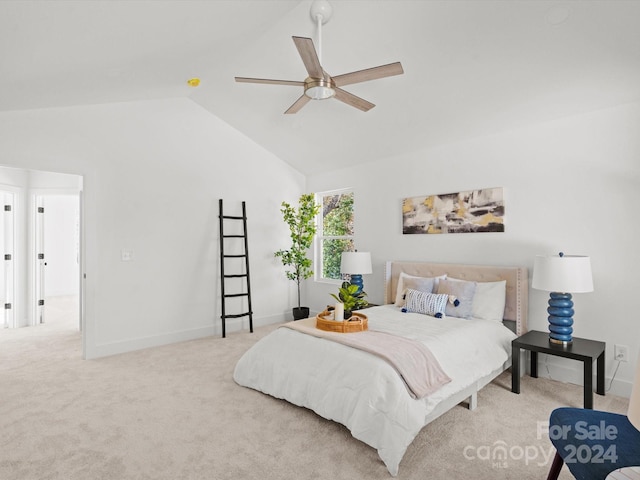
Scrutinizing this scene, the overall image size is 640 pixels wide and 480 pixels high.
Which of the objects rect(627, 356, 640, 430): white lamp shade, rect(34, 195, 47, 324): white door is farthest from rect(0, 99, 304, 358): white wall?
rect(627, 356, 640, 430): white lamp shade

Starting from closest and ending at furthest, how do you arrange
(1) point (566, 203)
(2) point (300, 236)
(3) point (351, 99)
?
(3) point (351, 99) → (1) point (566, 203) → (2) point (300, 236)

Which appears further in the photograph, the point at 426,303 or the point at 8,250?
the point at 8,250

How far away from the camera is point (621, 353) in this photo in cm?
301

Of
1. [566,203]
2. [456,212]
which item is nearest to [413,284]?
[456,212]

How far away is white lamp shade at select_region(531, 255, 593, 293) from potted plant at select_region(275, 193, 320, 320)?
321 cm

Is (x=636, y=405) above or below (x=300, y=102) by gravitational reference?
below

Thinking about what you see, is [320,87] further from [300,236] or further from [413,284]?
[300,236]

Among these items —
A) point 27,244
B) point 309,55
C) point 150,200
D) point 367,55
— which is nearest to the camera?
point 309,55

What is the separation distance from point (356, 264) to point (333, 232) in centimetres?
124

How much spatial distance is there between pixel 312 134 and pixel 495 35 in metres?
2.48

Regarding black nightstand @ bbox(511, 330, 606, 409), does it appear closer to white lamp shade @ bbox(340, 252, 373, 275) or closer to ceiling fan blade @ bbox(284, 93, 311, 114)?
white lamp shade @ bbox(340, 252, 373, 275)

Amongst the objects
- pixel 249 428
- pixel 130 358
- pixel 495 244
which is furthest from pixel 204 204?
pixel 495 244

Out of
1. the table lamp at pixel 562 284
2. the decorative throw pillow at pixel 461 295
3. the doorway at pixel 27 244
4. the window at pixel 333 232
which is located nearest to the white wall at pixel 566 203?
the table lamp at pixel 562 284

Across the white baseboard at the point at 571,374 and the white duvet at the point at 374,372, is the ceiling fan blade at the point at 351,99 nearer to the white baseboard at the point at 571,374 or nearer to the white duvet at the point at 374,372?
the white duvet at the point at 374,372
